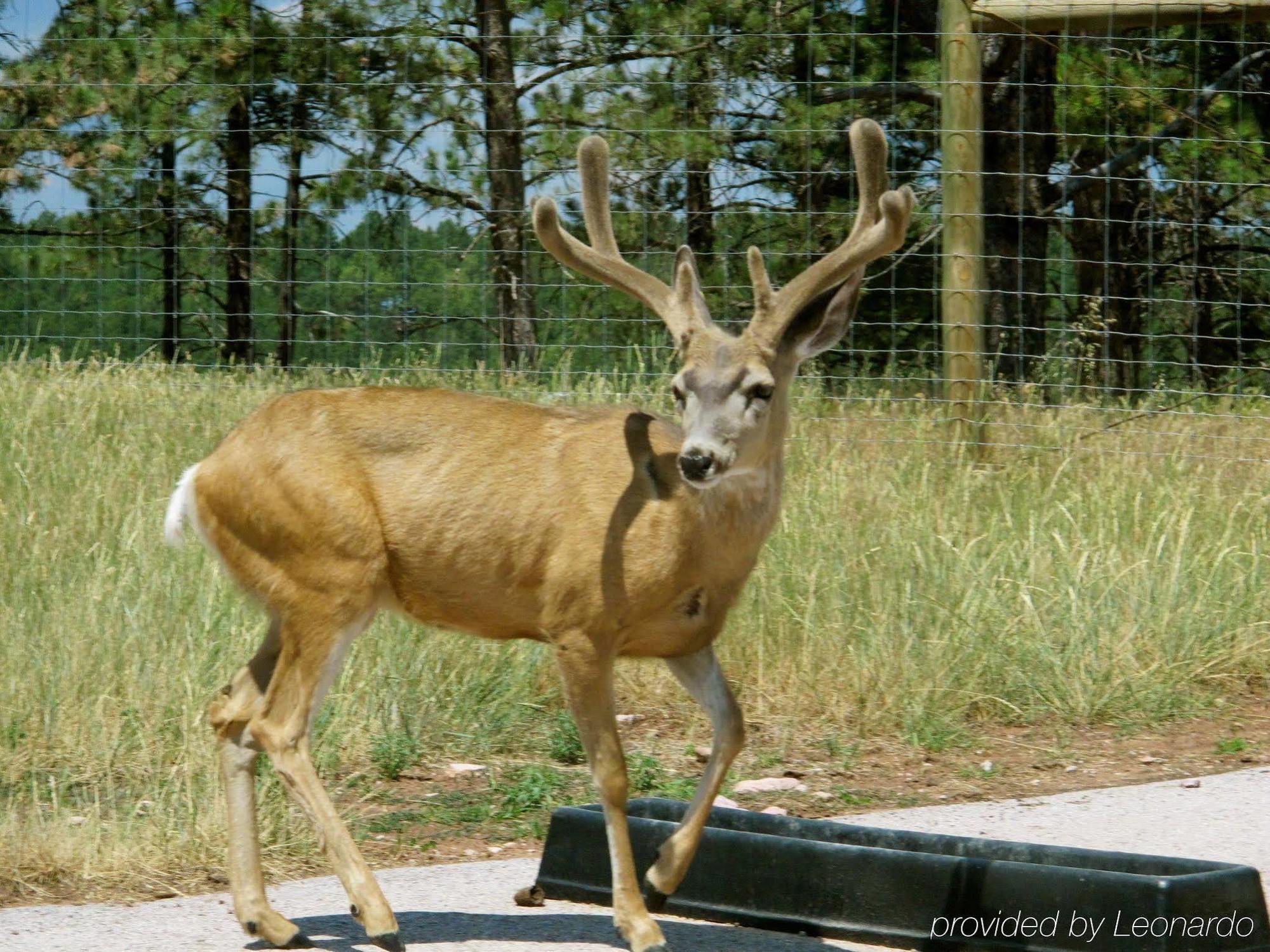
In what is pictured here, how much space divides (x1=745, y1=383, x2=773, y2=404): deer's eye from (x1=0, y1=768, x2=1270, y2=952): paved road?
1.45 m

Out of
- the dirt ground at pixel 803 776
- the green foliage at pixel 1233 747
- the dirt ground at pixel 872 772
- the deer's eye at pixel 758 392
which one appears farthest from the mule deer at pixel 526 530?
the green foliage at pixel 1233 747

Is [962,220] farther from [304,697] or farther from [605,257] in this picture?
[304,697]

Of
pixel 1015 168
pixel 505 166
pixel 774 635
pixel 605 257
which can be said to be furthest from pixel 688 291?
pixel 1015 168

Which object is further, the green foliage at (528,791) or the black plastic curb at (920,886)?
the green foliage at (528,791)

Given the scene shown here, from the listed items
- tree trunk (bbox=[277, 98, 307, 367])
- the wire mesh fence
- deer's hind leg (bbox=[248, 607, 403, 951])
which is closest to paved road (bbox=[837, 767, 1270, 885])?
deer's hind leg (bbox=[248, 607, 403, 951])

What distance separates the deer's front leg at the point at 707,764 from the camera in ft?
14.4

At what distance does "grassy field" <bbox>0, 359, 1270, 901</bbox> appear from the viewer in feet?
18.5

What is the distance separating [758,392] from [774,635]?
2.61 m

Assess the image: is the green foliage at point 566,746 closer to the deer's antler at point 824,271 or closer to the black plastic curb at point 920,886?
the black plastic curb at point 920,886

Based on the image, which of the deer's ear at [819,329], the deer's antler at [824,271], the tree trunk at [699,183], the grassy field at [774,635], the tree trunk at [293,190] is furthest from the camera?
the tree trunk at [293,190]

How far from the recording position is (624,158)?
13359 mm

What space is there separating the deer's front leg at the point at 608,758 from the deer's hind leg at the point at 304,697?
1.90 ft

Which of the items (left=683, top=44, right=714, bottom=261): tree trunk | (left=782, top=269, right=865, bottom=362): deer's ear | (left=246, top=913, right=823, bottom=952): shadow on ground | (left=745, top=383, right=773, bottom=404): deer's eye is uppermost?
(left=683, top=44, right=714, bottom=261): tree trunk

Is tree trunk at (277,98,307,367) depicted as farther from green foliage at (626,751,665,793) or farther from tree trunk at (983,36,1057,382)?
green foliage at (626,751,665,793)
